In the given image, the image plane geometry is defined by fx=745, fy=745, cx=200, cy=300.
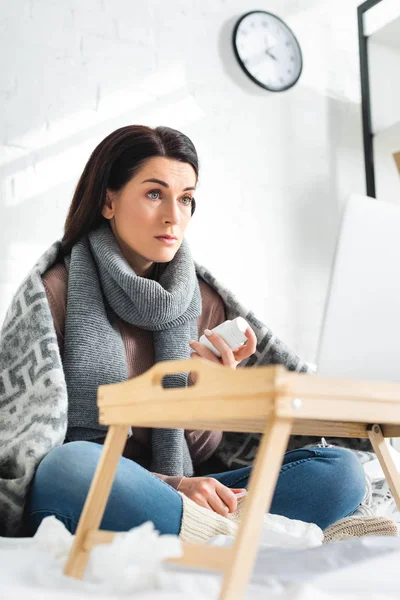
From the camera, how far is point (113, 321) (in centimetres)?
131

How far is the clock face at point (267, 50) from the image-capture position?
2.29 meters

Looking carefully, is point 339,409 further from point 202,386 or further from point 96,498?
point 96,498

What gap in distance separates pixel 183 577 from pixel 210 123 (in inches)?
69.6

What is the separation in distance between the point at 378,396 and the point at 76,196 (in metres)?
0.97

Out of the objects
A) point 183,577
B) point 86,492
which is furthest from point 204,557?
point 86,492

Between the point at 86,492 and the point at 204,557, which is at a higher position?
the point at 204,557

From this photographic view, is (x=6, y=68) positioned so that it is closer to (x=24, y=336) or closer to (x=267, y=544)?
(x=24, y=336)

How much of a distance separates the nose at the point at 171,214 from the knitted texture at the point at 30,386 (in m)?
0.11

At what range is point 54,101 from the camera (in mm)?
1964

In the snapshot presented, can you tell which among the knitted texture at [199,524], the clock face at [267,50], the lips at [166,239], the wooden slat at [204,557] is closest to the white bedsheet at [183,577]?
the wooden slat at [204,557]

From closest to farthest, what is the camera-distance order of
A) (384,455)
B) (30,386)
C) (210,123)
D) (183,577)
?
(183,577) < (384,455) < (30,386) < (210,123)

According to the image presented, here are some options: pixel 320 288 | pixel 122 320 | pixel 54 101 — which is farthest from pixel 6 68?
pixel 320 288

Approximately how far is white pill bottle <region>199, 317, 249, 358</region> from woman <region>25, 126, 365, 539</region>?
0.03 ft

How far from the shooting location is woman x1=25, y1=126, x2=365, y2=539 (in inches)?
45.9
